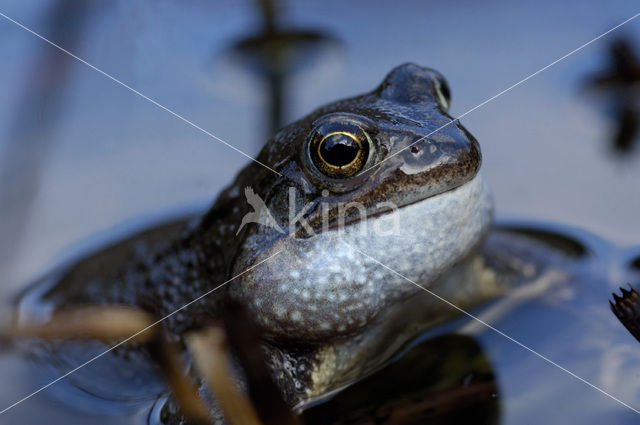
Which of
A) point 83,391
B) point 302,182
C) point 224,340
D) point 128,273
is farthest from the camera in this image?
point 128,273

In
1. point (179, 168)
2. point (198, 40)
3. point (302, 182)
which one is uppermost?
point (198, 40)

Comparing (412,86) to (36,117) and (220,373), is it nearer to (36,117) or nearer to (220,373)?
(220,373)

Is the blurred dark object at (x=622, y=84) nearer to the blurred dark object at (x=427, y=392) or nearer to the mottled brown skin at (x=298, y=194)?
the mottled brown skin at (x=298, y=194)

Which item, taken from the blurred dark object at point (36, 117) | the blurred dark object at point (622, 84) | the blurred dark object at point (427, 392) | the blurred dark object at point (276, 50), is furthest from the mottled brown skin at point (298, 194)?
the blurred dark object at point (622, 84)

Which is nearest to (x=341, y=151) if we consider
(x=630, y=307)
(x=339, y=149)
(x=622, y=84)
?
(x=339, y=149)

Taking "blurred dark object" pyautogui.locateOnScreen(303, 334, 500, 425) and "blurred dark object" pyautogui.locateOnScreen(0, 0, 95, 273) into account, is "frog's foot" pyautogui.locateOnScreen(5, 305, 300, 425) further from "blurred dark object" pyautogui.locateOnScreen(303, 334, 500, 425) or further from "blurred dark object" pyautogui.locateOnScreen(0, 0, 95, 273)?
"blurred dark object" pyautogui.locateOnScreen(0, 0, 95, 273)

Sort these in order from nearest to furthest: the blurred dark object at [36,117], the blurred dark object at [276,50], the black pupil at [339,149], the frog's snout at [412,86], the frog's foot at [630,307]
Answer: the frog's foot at [630,307] → the black pupil at [339,149] → the frog's snout at [412,86] → the blurred dark object at [36,117] → the blurred dark object at [276,50]

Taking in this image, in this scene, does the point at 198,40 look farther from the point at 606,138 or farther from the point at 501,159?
the point at 606,138

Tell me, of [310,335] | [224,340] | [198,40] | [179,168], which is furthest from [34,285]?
[198,40]
